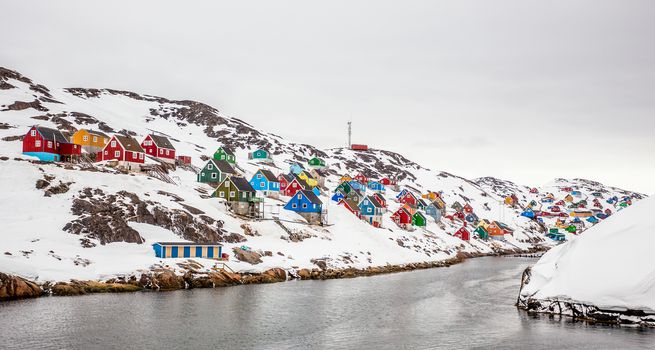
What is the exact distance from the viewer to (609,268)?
43125mm

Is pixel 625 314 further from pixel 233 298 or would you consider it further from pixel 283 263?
pixel 283 263

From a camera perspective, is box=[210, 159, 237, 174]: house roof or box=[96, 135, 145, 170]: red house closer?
box=[96, 135, 145, 170]: red house

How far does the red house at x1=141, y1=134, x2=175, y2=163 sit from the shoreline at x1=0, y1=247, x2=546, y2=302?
54.3 m

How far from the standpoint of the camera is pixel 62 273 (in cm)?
5197

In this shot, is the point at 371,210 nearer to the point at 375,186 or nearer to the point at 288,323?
the point at 375,186

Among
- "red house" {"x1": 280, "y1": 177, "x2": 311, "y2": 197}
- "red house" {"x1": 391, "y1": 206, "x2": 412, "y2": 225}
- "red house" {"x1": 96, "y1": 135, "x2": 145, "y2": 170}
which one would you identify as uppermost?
"red house" {"x1": 96, "y1": 135, "x2": 145, "y2": 170}

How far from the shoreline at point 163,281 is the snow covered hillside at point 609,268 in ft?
102

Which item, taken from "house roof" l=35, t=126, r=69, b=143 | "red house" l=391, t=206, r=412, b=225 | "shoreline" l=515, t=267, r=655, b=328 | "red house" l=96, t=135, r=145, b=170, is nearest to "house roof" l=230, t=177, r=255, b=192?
"red house" l=96, t=135, r=145, b=170

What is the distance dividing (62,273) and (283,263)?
2918 cm

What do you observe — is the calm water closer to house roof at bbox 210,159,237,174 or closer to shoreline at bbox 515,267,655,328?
shoreline at bbox 515,267,655,328

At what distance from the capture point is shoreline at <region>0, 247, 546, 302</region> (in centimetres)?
4706

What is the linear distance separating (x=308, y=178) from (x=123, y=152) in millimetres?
57283

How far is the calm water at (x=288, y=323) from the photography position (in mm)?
35219

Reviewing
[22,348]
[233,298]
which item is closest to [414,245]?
[233,298]
